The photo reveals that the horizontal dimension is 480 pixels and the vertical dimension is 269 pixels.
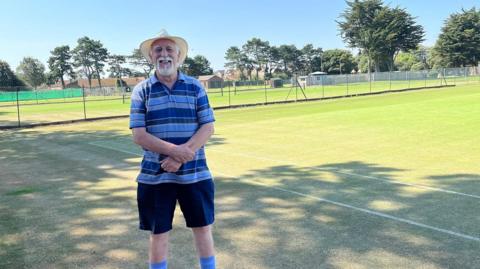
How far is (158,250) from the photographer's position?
3.45 meters

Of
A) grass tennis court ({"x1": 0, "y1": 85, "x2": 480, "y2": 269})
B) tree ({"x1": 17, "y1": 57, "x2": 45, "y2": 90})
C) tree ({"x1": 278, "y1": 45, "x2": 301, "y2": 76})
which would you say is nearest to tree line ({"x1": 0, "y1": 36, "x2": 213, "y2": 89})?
tree ({"x1": 17, "y1": 57, "x2": 45, "y2": 90})

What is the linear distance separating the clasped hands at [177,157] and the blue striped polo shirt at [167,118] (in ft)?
0.21

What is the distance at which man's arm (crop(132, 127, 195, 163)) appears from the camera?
10.3 feet

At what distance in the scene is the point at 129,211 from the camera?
6000mm

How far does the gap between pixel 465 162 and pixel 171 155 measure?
6.99 meters

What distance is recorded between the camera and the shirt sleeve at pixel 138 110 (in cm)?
326

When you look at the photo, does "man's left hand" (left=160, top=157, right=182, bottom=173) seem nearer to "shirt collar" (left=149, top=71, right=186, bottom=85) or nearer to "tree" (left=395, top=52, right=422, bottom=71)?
"shirt collar" (left=149, top=71, right=186, bottom=85)

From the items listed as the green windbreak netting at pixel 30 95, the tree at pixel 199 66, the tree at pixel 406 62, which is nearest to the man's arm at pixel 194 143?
the green windbreak netting at pixel 30 95

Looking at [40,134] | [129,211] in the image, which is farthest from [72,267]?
[40,134]

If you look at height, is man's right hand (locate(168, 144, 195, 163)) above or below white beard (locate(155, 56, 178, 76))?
below

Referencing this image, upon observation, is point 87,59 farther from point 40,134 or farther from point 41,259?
point 41,259

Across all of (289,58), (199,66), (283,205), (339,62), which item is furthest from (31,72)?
(283,205)

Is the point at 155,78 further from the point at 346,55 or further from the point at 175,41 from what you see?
the point at 346,55

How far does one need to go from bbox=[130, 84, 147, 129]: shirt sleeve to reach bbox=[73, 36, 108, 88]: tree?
404 ft
